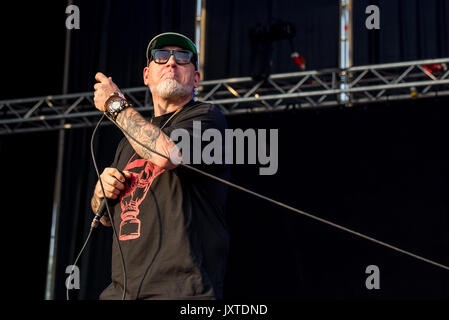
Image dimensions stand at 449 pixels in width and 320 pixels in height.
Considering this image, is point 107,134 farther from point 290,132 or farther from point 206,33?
point 290,132

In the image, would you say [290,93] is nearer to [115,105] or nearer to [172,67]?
[172,67]

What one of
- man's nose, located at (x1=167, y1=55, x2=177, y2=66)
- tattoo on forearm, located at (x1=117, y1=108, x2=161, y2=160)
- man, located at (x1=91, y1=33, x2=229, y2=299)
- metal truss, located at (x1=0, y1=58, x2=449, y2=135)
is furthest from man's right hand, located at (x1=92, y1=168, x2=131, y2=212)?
metal truss, located at (x1=0, y1=58, x2=449, y2=135)

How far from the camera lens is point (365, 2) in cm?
614

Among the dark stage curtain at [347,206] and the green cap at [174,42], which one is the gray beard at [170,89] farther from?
the dark stage curtain at [347,206]

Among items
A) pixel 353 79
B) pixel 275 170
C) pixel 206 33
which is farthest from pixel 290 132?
pixel 206 33

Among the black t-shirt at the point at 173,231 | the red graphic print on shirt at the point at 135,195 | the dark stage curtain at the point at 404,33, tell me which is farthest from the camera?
the dark stage curtain at the point at 404,33

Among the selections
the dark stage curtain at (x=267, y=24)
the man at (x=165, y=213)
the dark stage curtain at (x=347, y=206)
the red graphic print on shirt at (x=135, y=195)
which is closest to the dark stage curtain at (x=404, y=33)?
the dark stage curtain at (x=267, y=24)

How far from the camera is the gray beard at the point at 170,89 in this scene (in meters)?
1.94

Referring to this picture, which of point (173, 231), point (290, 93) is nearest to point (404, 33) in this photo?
point (290, 93)

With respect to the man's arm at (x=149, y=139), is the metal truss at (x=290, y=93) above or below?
above

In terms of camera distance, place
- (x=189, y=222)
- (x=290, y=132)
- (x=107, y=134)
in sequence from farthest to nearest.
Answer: (x=107, y=134), (x=290, y=132), (x=189, y=222)

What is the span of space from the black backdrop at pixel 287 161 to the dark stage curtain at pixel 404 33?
0.01 meters

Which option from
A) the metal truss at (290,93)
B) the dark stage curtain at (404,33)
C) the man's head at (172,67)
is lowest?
the man's head at (172,67)

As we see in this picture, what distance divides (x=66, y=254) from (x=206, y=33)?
287 cm
